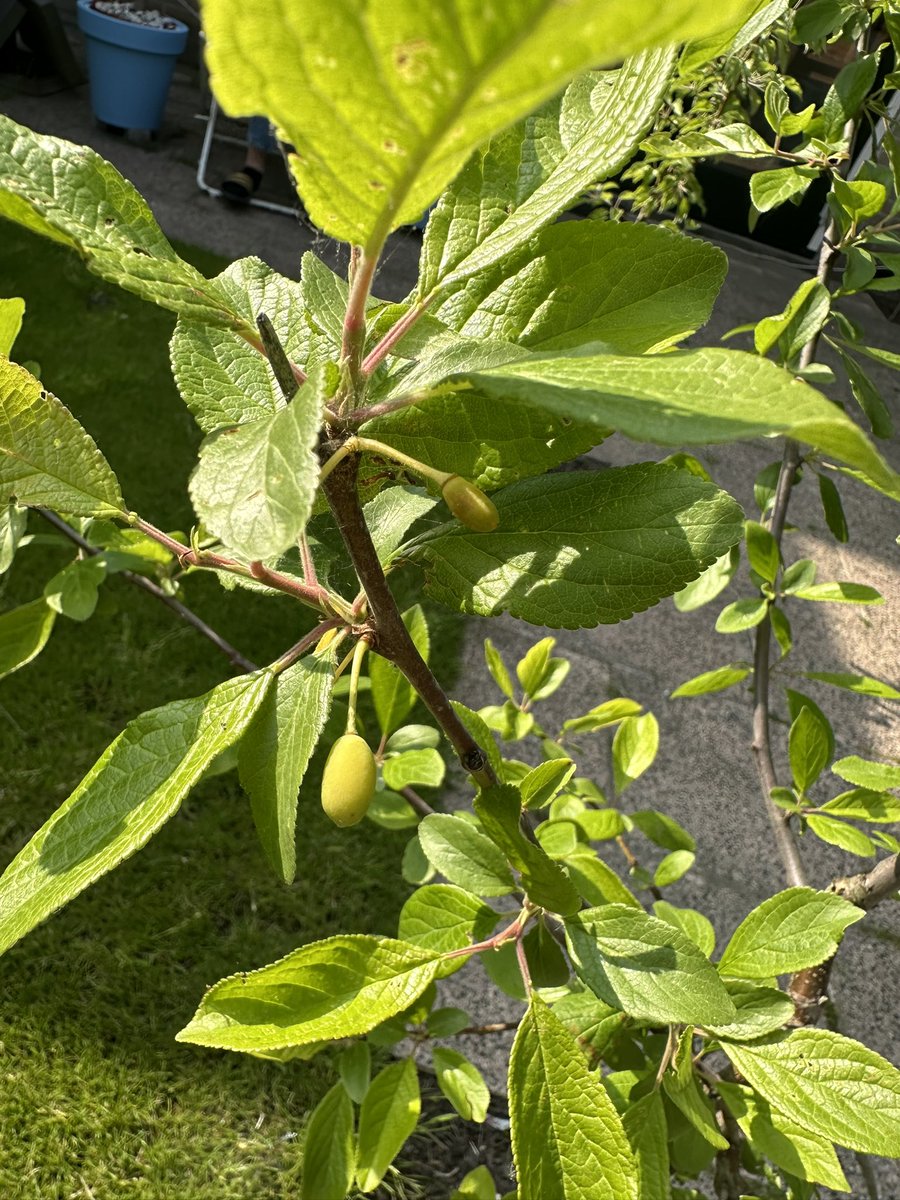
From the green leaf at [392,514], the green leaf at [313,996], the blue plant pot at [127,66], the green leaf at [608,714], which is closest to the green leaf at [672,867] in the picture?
the green leaf at [608,714]

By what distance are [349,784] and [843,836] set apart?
716 millimetres

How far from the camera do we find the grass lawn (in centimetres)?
163

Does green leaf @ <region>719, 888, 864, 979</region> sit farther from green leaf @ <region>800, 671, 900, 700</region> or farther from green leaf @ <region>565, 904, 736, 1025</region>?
green leaf @ <region>800, 671, 900, 700</region>

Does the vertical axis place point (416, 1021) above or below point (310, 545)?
below

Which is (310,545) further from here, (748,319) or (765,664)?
(748,319)

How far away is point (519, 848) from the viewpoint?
2.07 feet

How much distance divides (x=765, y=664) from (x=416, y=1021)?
0.60 m

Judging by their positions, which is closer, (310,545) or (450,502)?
(450,502)

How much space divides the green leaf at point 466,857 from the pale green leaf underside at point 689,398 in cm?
55

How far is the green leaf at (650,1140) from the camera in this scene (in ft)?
2.65

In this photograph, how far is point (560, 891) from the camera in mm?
652

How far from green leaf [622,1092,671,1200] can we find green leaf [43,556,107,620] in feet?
2.54

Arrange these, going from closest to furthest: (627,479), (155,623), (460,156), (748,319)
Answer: (460,156)
(627,479)
(155,623)
(748,319)

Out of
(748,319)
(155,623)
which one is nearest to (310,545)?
(155,623)
